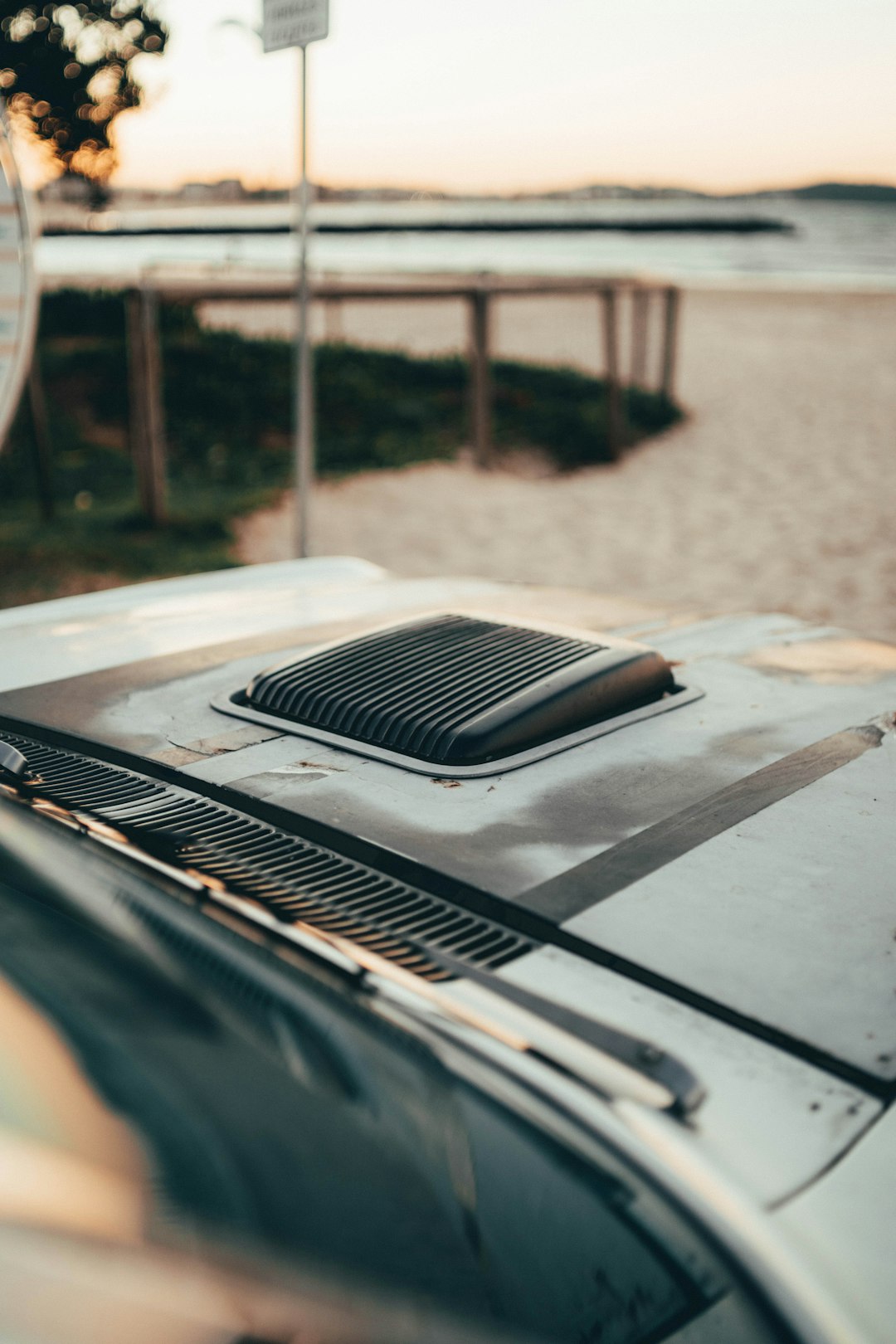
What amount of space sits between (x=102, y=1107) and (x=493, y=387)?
43.8 ft

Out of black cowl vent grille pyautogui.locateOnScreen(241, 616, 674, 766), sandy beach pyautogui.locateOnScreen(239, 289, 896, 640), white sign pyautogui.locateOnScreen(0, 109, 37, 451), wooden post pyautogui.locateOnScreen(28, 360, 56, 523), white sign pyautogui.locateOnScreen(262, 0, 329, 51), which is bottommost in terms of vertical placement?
sandy beach pyautogui.locateOnScreen(239, 289, 896, 640)

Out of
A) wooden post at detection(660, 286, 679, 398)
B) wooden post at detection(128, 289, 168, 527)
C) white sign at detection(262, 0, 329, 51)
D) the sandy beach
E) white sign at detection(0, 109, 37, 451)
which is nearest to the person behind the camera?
white sign at detection(0, 109, 37, 451)

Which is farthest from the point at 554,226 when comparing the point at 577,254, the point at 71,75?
the point at 71,75

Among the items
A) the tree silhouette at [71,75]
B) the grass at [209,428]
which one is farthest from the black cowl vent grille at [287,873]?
the tree silhouette at [71,75]

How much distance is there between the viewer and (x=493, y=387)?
45.0 feet

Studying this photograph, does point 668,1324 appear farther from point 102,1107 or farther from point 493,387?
point 493,387

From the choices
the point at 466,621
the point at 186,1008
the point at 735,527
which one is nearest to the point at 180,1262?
the point at 186,1008

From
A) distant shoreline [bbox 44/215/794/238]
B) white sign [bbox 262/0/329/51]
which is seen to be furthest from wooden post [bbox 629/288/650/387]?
distant shoreline [bbox 44/215/794/238]

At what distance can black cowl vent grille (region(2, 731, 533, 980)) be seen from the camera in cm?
112

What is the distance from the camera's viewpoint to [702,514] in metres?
9.52

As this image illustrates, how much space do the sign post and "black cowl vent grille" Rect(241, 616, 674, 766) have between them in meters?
4.20

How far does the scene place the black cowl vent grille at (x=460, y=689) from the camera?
60.3 inches

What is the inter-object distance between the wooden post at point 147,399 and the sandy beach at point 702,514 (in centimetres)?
68

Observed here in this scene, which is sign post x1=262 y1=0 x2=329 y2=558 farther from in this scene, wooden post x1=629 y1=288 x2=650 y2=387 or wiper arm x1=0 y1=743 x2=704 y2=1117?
wooden post x1=629 y1=288 x2=650 y2=387
